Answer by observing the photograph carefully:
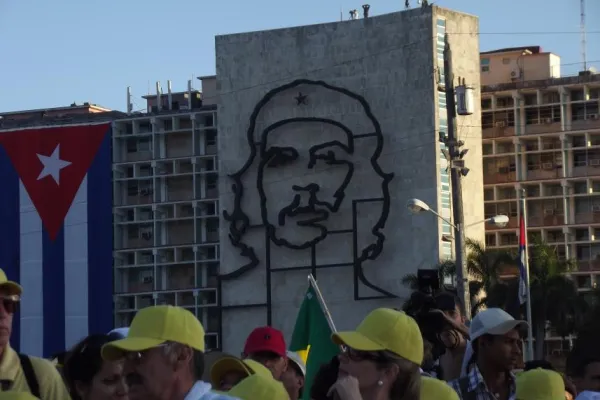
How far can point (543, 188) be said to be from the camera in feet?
278

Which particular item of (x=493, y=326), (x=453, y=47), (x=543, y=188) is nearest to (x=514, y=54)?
(x=543, y=188)

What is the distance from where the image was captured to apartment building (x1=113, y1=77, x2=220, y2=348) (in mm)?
84625

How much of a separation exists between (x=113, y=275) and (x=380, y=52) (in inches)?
750


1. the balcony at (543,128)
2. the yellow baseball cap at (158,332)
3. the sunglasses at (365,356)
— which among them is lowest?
Result: the sunglasses at (365,356)

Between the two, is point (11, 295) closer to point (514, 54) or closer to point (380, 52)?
point (380, 52)

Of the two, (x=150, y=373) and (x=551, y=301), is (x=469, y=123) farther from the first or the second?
(x=150, y=373)

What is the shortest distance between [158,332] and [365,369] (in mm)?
780

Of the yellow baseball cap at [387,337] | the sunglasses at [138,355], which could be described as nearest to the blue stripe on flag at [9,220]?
the yellow baseball cap at [387,337]

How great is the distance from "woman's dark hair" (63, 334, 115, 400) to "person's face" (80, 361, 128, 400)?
1.4 inches

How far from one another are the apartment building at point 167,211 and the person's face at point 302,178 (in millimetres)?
9222

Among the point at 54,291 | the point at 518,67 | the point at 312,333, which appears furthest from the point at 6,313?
the point at 518,67

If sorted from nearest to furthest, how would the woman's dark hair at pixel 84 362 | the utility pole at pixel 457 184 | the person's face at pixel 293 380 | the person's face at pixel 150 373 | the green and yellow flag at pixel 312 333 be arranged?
the person's face at pixel 150 373
the woman's dark hair at pixel 84 362
the person's face at pixel 293 380
the green and yellow flag at pixel 312 333
the utility pole at pixel 457 184

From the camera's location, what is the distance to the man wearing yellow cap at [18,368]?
7.35 meters

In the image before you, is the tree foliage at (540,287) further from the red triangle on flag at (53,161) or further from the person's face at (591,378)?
the person's face at (591,378)
